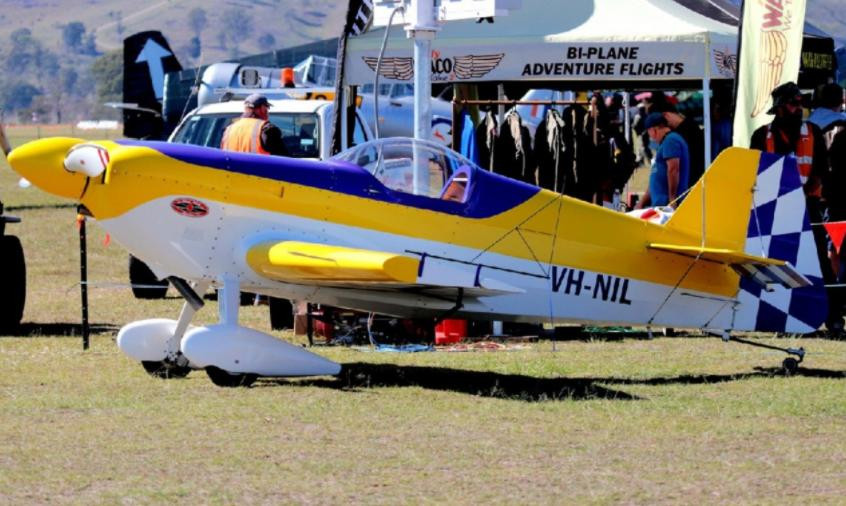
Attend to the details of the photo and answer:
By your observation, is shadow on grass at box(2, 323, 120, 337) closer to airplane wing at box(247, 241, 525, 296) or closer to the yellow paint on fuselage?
the yellow paint on fuselage

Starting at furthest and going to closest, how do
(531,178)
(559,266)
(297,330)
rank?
(531,178) → (297,330) → (559,266)

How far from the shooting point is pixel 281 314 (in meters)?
12.2

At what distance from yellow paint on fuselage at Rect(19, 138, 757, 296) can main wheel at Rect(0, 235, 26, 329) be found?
334 cm

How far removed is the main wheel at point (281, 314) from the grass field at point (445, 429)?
146 cm

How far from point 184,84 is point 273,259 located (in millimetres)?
25129

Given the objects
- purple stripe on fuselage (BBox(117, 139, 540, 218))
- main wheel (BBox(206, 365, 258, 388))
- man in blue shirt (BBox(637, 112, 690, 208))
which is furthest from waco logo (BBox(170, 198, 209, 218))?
man in blue shirt (BBox(637, 112, 690, 208))

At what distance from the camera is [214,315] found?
43.5 ft

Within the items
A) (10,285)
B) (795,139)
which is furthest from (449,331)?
(10,285)

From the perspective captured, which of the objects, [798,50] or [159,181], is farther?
[798,50]

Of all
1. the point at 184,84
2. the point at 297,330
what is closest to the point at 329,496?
the point at 297,330

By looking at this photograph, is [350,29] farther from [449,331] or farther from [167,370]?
[167,370]

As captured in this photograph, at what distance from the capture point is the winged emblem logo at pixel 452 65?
13.5 meters

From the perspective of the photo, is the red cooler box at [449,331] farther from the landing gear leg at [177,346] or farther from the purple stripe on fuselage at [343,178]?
the landing gear leg at [177,346]

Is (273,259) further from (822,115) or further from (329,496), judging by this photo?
(822,115)
